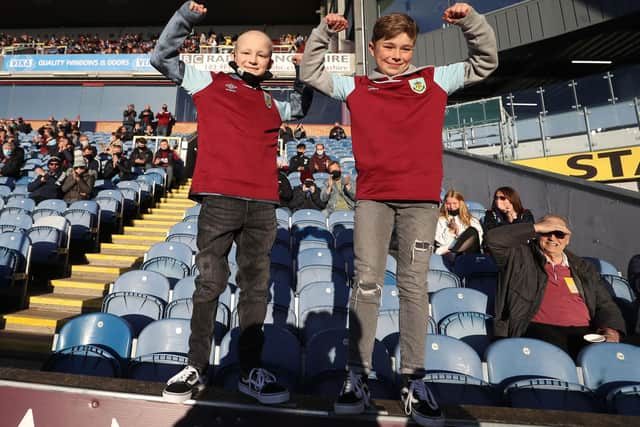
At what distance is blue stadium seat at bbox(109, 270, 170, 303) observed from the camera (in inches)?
119

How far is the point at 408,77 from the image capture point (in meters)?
1.65

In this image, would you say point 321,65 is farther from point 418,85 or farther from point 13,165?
point 13,165

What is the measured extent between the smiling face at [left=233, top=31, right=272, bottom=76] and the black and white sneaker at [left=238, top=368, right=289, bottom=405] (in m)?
1.34

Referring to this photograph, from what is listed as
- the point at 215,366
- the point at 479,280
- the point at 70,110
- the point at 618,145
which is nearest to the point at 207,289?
the point at 215,366

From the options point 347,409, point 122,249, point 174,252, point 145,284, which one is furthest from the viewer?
point 122,249

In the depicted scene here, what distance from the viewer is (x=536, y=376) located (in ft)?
6.31

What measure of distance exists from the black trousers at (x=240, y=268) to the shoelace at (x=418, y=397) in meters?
0.63

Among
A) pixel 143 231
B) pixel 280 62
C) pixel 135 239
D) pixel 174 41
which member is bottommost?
pixel 135 239

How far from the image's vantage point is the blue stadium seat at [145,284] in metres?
3.02

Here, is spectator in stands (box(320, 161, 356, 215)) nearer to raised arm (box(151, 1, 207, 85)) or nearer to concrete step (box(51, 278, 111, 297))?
concrete step (box(51, 278, 111, 297))

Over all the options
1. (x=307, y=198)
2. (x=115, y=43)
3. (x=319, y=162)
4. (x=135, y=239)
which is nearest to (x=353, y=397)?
(x=307, y=198)

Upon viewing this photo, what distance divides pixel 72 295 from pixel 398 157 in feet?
12.9

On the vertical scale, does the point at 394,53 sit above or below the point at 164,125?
below

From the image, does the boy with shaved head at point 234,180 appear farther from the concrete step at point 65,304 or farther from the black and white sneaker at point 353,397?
the concrete step at point 65,304
